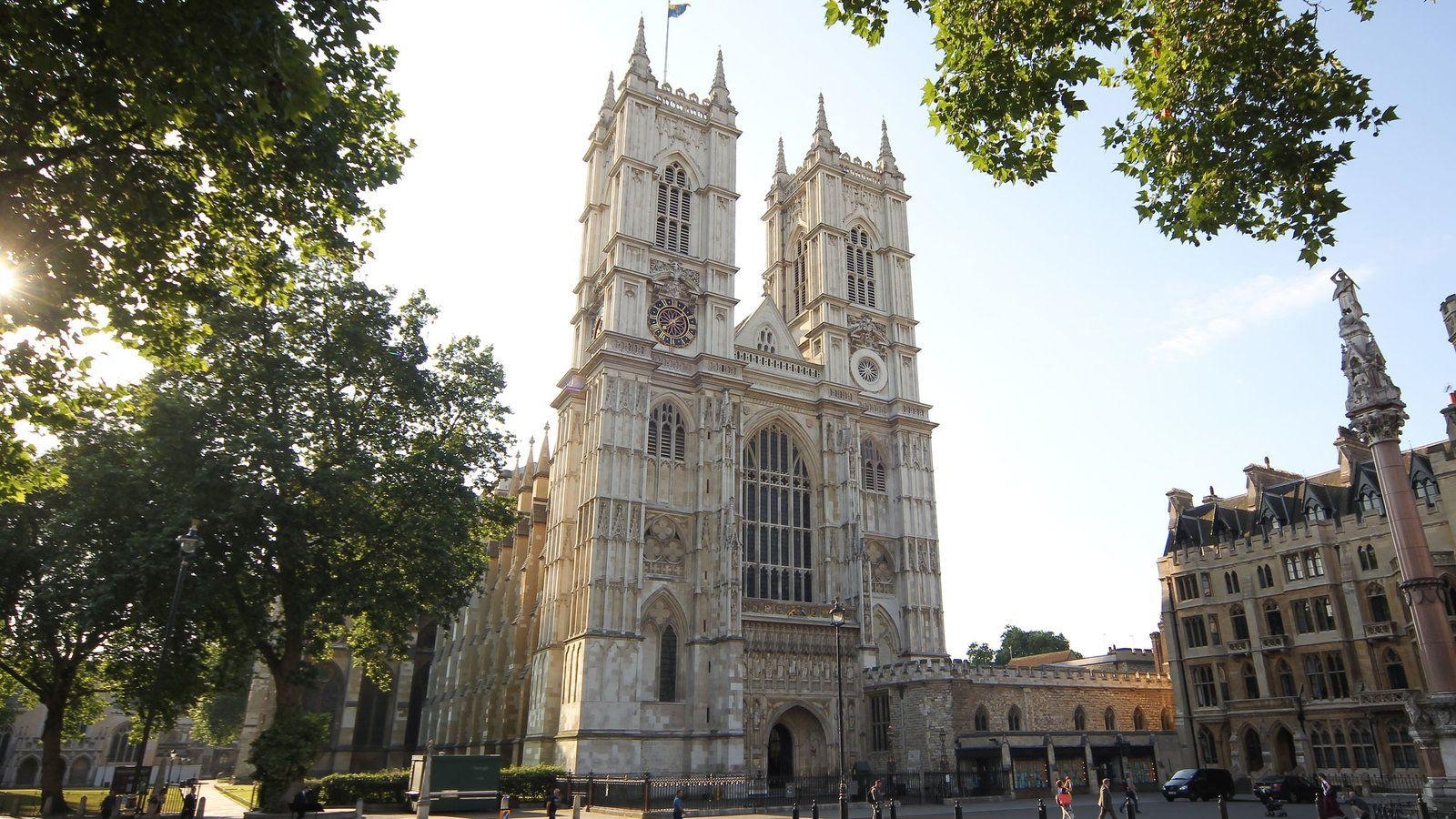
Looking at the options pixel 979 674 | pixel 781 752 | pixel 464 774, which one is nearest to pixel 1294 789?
pixel 979 674

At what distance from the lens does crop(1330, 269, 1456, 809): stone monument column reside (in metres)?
21.7

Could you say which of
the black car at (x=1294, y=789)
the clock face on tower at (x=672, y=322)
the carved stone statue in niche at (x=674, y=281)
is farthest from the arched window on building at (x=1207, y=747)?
the carved stone statue in niche at (x=674, y=281)

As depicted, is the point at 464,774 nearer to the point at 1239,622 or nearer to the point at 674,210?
the point at 674,210

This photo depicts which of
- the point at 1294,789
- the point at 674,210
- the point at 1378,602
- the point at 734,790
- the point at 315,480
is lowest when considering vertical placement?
the point at 734,790

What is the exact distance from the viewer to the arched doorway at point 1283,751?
3428 cm

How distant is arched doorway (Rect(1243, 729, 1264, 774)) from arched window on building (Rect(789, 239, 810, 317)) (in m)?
29.2

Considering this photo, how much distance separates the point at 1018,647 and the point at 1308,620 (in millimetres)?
55676

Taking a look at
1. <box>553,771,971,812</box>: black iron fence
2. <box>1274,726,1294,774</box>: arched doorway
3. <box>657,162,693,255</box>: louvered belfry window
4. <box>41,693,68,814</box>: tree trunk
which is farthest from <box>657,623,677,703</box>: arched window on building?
<box>1274,726,1294,774</box>: arched doorway

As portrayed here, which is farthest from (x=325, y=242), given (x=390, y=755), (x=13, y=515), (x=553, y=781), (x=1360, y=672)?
(x=390, y=755)

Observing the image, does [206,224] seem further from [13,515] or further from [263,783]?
[13,515]

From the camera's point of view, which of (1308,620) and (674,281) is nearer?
(1308,620)

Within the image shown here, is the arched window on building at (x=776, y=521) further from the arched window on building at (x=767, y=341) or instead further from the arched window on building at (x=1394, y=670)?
the arched window on building at (x=1394, y=670)

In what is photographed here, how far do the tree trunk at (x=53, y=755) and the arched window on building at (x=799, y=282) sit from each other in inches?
1464

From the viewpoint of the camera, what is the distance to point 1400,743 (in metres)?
30.3
